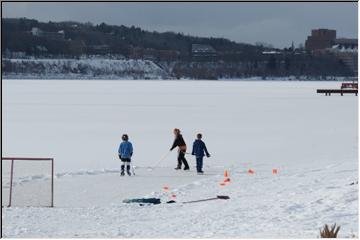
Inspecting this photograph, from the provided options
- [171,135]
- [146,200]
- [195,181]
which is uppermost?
[171,135]

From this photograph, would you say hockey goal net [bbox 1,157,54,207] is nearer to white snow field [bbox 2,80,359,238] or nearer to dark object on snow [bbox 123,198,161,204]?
white snow field [bbox 2,80,359,238]

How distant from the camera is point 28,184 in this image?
15727 millimetres

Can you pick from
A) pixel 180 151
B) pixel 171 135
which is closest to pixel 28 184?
pixel 180 151

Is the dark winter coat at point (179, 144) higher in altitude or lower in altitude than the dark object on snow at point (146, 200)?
higher

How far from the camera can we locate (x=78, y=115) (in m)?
38.7

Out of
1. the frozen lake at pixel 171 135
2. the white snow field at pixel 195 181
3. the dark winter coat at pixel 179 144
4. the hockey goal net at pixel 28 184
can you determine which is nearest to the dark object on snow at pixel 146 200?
the white snow field at pixel 195 181

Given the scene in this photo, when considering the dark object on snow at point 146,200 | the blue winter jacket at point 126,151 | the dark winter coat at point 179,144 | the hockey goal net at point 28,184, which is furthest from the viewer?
the dark winter coat at point 179,144

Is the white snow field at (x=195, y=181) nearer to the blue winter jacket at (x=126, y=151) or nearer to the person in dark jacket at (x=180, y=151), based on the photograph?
the person in dark jacket at (x=180, y=151)

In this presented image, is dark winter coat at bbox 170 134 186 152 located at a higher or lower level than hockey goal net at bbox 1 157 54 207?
higher

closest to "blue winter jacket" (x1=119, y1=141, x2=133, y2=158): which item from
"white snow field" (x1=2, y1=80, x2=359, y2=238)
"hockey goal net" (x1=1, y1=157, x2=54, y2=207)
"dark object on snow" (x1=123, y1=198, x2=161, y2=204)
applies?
"white snow field" (x1=2, y1=80, x2=359, y2=238)

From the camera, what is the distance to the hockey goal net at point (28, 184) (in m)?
13.9

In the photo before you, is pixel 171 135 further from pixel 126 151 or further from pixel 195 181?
pixel 195 181

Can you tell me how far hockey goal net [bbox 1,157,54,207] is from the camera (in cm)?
1390

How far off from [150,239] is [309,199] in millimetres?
4605
